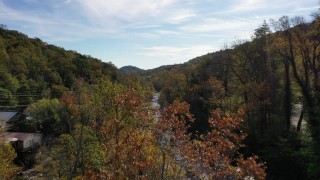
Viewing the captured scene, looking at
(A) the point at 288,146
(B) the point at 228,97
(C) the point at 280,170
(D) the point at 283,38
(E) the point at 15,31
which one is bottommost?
(C) the point at 280,170

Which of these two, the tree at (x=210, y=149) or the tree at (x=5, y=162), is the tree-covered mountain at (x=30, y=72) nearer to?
the tree at (x=5, y=162)

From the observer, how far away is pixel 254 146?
36.3m

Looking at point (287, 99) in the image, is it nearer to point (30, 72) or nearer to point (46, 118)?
point (46, 118)

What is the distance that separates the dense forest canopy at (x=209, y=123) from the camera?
1003cm

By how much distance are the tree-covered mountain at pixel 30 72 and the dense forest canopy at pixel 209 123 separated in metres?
0.36

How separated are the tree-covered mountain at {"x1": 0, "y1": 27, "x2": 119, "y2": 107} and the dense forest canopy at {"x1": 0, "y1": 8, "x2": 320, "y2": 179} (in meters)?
0.36

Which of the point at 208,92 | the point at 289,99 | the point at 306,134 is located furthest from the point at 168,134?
the point at 208,92

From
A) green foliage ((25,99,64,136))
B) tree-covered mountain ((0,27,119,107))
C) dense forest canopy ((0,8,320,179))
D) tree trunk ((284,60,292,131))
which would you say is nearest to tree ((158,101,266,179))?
dense forest canopy ((0,8,320,179))

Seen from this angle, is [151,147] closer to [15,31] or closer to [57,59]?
[57,59]

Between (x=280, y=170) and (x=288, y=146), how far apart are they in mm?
2887

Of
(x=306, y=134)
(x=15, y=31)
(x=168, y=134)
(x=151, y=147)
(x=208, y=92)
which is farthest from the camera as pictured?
(x=15, y=31)

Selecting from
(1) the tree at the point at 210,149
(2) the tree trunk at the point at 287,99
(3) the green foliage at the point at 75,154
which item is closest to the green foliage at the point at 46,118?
(3) the green foliage at the point at 75,154

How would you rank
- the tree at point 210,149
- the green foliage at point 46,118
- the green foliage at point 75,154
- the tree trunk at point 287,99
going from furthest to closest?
the green foliage at point 46,118, the tree trunk at point 287,99, the green foliage at point 75,154, the tree at point 210,149

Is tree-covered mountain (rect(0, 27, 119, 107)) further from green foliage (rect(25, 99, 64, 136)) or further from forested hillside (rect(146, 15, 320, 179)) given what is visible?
forested hillside (rect(146, 15, 320, 179))
